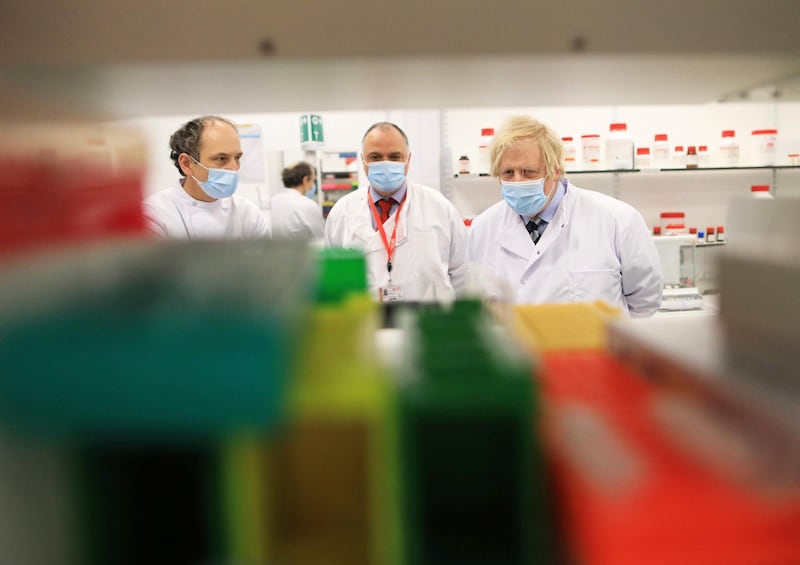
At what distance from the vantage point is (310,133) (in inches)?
140

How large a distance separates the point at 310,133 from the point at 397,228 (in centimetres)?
149

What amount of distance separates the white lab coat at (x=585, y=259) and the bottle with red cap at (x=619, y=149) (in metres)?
1.21

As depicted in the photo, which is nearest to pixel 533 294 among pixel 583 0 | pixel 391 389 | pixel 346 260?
pixel 346 260

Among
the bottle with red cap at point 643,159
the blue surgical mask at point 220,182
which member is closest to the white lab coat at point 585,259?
the blue surgical mask at point 220,182

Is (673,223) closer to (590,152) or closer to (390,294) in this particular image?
(590,152)

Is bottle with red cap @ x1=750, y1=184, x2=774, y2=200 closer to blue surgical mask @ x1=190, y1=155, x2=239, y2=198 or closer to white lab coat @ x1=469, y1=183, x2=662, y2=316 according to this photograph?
white lab coat @ x1=469, y1=183, x2=662, y2=316

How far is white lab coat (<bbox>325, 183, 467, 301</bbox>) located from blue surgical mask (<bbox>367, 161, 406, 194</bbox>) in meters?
0.13

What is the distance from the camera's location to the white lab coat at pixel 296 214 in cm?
329

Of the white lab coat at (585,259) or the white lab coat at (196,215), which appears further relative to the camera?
the white lab coat at (196,215)

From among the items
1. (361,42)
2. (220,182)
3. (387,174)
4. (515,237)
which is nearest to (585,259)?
(515,237)

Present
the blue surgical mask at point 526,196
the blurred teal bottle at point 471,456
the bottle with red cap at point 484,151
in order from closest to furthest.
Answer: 1. the blurred teal bottle at point 471,456
2. the blue surgical mask at point 526,196
3. the bottle with red cap at point 484,151

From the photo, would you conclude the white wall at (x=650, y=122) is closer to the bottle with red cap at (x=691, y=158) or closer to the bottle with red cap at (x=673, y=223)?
the bottle with red cap at (x=691, y=158)

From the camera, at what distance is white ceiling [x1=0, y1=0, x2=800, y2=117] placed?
1.59 feet

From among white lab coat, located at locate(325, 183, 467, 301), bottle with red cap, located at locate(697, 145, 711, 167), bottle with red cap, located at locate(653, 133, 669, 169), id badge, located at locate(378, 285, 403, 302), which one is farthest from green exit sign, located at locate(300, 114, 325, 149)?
bottle with red cap, located at locate(697, 145, 711, 167)
